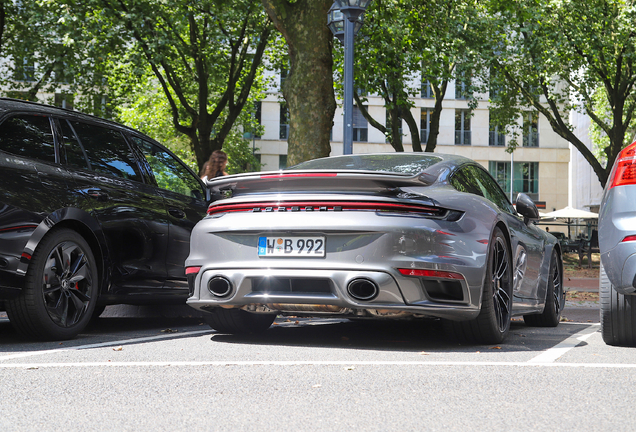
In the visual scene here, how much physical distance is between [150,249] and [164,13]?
15984 millimetres

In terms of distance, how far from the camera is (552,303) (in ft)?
24.1

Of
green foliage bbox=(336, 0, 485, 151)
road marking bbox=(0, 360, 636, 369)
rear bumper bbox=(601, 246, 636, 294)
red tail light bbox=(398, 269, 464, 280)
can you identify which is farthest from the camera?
green foliage bbox=(336, 0, 485, 151)

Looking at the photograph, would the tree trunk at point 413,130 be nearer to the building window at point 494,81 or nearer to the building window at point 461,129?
the building window at point 494,81

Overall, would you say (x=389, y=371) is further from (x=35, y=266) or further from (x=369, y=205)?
(x=35, y=266)

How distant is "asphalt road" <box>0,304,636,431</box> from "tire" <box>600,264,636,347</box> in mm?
170

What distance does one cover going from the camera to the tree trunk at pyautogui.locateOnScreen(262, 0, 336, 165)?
37.9ft

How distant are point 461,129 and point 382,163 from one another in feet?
170

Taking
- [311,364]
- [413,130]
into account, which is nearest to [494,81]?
[413,130]

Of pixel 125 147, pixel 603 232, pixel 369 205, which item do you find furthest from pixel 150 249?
pixel 603 232

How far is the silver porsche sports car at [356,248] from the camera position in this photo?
16.0 feet

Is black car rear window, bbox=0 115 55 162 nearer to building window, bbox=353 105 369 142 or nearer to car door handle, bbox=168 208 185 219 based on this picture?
car door handle, bbox=168 208 185 219

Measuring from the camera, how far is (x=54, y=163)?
561 cm

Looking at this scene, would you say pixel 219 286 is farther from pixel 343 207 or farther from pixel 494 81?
pixel 494 81

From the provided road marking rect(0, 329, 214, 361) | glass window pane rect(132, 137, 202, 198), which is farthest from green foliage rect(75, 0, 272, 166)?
road marking rect(0, 329, 214, 361)
